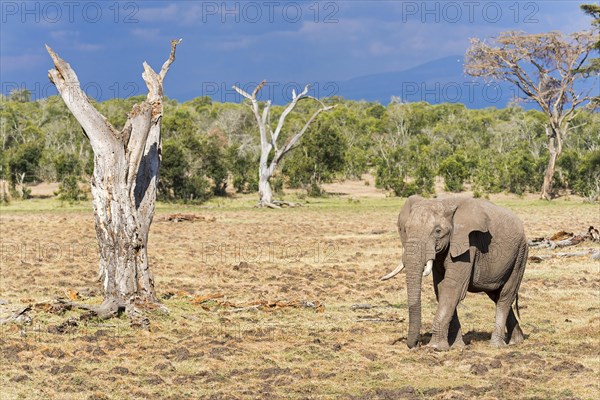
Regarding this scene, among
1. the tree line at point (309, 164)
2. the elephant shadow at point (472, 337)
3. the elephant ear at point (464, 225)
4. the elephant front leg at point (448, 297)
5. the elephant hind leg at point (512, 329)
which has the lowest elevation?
the elephant shadow at point (472, 337)

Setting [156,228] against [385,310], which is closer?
[385,310]

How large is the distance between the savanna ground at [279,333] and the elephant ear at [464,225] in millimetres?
1556

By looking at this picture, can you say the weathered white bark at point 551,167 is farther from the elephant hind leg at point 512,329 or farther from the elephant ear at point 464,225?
the elephant ear at point 464,225

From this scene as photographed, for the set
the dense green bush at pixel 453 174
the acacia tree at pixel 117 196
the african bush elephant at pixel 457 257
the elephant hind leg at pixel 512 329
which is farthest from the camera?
the dense green bush at pixel 453 174

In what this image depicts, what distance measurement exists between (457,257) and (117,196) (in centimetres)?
651

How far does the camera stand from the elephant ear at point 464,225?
11070 mm

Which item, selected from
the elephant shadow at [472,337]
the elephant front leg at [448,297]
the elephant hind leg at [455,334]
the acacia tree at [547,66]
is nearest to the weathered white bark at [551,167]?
the acacia tree at [547,66]

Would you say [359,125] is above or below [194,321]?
above

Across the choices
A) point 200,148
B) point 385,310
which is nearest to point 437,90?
point 200,148

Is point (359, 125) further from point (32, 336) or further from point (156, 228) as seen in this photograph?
point (32, 336)

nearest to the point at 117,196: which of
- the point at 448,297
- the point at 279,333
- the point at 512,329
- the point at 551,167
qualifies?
the point at 279,333

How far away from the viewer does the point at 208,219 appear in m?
35.4

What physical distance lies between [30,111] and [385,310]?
81102 mm

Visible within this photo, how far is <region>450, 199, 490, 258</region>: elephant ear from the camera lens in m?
11.1
